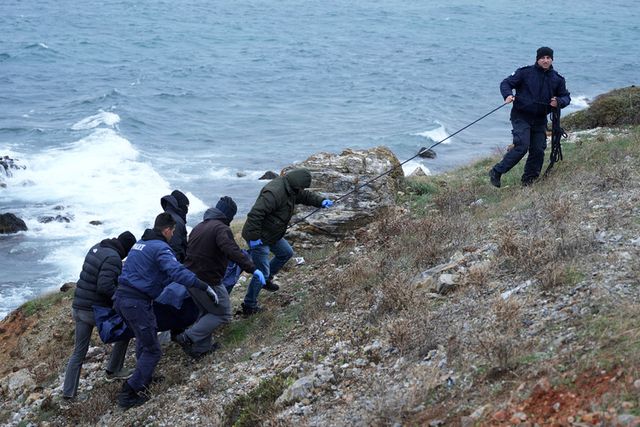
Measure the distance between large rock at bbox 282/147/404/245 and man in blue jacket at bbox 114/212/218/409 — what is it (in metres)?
4.18

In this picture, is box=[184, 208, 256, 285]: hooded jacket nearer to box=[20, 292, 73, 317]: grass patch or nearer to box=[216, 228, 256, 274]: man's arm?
box=[216, 228, 256, 274]: man's arm

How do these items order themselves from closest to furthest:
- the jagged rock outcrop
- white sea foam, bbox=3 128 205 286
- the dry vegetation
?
the dry vegetation
white sea foam, bbox=3 128 205 286
the jagged rock outcrop

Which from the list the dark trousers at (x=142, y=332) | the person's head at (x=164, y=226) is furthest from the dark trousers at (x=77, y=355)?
the person's head at (x=164, y=226)

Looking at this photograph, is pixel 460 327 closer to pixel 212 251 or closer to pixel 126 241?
pixel 212 251

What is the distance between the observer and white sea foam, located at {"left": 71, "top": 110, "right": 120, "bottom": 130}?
113 ft

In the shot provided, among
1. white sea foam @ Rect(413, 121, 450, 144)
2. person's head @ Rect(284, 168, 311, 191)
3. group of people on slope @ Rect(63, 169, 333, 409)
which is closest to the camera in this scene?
group of people on slope @ Rect(63, 169, 333, 409)

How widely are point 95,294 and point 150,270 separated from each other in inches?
35.9

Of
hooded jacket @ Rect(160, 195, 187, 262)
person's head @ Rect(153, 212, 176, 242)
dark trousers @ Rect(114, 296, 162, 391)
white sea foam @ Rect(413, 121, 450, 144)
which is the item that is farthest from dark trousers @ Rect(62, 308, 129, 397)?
white sea foam @ Rect(413, 121, 450, 144)

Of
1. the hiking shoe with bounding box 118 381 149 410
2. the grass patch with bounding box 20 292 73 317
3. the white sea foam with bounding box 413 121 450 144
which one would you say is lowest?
the white sea foam with bounding box 413 121 450 144

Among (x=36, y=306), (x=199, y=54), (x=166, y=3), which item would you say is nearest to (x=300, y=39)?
(x=199, y=54)

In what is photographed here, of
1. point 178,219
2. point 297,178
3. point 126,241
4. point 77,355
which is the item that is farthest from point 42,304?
point 297,178

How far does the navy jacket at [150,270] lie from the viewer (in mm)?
7328

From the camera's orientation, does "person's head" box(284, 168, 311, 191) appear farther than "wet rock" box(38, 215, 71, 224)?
No

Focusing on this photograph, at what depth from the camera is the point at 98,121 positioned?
3544 cm
